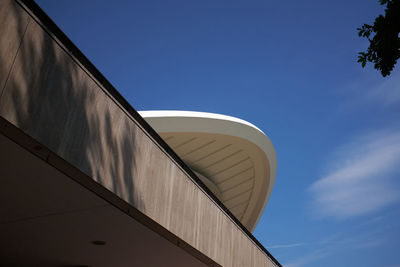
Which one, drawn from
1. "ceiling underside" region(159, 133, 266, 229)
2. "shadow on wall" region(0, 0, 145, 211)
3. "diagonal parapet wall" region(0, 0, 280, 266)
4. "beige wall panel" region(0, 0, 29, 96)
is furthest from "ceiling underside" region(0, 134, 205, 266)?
"ceiling underside" region(159, 133, 266, 229)

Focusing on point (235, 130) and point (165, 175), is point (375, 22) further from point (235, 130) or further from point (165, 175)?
point (235, 130)

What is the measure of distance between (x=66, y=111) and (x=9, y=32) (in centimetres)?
97

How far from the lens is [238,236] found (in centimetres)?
882

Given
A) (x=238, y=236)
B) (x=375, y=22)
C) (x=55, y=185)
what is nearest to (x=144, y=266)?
(x=238, y=236)

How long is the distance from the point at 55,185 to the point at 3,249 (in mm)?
2709

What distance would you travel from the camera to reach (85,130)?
4684mm

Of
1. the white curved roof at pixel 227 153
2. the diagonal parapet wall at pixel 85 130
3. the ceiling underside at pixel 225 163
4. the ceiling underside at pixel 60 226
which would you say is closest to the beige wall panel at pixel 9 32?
the diagonal parapet wall at pixel 85 130

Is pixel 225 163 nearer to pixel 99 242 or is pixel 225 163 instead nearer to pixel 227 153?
pixel 227 153

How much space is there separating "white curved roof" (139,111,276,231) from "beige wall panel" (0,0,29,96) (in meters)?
8.33

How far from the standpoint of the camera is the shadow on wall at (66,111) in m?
3.92

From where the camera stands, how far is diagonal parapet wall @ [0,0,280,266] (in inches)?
154

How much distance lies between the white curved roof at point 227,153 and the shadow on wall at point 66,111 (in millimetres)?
7092

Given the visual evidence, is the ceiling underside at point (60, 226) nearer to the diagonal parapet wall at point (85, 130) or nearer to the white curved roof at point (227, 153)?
the diagonal parapet wall at point (85, 130)

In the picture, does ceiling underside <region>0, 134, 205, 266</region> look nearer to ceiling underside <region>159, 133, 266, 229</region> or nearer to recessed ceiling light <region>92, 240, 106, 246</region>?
recessed ceiling light <region>92, 240, 106, 246</region>
